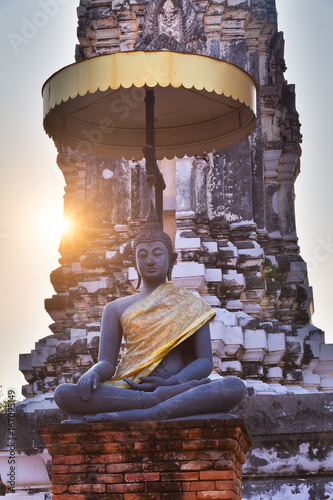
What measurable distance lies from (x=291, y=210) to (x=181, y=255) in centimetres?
269

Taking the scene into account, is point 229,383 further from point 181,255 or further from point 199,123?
point 181,255

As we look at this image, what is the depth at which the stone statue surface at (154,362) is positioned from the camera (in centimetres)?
677

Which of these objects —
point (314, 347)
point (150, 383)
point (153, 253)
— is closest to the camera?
point (150, 383)

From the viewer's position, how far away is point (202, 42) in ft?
44.0

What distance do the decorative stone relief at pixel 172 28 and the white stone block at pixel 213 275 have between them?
3151 millimetres

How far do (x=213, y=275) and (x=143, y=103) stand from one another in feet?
11.4

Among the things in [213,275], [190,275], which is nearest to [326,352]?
[213,275]

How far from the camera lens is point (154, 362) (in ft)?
23.8

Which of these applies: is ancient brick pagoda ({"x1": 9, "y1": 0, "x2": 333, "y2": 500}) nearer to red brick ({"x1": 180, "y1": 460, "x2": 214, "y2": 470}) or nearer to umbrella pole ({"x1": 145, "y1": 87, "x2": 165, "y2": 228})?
umbrella pole ({"x1": 145, "y1": 87, "x2": 165, "y2": 228})

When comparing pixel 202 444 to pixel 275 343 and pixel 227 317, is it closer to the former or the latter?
pixel 227 317

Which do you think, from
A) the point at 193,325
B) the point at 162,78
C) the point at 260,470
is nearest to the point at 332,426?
the point at 260,470

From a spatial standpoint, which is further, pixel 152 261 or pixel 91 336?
pixel 91 336

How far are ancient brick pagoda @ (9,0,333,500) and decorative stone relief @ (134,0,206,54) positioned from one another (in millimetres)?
23

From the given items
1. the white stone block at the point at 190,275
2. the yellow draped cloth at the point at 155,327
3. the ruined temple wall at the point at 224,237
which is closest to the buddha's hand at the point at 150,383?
the yellow draped cloth at the point at 155,327
